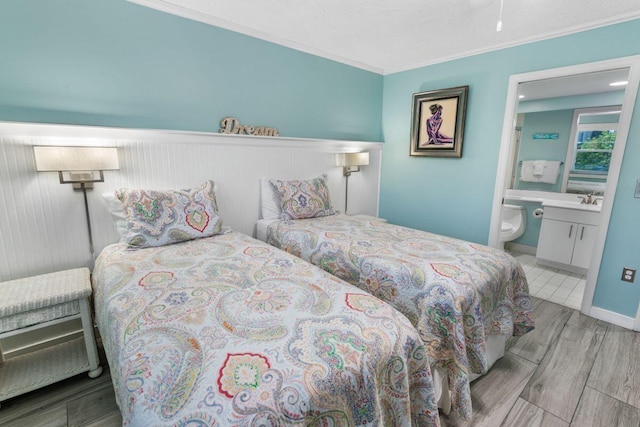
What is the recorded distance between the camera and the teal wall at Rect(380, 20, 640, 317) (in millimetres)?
2277

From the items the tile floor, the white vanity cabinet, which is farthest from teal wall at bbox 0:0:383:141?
the white vanity cabinet

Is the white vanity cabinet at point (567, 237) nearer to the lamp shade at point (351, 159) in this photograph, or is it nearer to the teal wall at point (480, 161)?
the teal wall at point (480, 161)

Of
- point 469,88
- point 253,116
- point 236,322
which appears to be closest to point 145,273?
point 236,322

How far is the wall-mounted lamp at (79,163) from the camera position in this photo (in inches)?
66.8

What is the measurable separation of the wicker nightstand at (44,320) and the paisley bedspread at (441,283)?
1369 mm

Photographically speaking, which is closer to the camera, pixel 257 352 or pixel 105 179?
pixel 257 352

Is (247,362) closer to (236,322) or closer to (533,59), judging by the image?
(236,322)

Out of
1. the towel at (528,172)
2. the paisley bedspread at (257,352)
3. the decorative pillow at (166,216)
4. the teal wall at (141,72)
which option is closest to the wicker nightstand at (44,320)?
the paisley bedspread at (257,352)

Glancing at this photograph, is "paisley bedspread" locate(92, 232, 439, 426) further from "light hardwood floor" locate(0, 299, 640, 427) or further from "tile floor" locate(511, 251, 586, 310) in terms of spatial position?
"tile floor" locate(511, 251, 586, 310)

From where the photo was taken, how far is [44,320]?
5.05 ft

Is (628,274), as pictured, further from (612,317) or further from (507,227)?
(507,227)

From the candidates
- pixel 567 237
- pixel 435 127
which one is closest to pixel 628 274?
pixel 567 237

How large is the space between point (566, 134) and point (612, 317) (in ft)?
8.56

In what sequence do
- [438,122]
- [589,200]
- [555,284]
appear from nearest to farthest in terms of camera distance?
[555,284], [438,122], [589,200]
